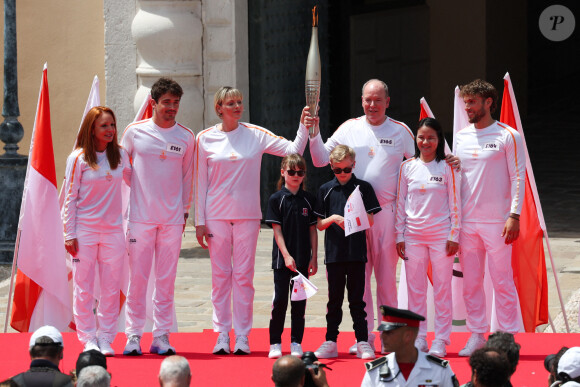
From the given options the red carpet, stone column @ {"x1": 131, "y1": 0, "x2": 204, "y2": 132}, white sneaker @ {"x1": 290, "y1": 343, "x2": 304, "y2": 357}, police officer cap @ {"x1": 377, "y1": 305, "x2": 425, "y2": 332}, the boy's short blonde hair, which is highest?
stone column @ {"x1": 131, "y1": 0, "x2": 204, "y2": 132}

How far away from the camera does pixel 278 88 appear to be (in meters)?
15.6

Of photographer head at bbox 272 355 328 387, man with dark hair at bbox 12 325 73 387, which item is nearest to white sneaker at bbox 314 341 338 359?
man with dark hair at bbox 12 325 73 387

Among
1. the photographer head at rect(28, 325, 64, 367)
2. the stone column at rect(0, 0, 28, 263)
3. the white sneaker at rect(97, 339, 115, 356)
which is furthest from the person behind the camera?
the stone column at rect(0, 0, 28, 263)

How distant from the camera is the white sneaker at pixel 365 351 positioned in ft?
27.8

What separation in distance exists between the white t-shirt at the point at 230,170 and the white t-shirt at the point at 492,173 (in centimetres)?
120

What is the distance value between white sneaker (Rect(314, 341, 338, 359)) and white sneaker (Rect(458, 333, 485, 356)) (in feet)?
2.83

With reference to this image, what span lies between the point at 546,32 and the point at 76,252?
19654mm

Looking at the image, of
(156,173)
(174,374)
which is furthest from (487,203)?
(174,374)

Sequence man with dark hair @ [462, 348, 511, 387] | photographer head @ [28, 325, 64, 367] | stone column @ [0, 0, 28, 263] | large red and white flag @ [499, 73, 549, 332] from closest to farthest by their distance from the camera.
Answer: man with dark hair @ [462, 348, 511, 387] < photographer head @ [28, 325, 64, 367] < large red and white flag @ [499, 73, 549, 332] < stone column @ [0, 0, 28, 263]

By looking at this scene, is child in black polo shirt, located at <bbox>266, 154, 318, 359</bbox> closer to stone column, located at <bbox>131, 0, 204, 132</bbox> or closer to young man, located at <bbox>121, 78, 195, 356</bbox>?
young man, located at <bbox>121, 78, 195, 356</bbox>

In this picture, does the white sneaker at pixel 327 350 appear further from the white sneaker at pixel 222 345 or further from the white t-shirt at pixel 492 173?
the white t-shirt at pixel 492 173

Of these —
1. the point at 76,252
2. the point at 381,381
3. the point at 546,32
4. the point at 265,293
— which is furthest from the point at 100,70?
the point at 546,32

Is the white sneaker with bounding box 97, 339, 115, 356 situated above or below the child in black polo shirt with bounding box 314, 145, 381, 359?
below

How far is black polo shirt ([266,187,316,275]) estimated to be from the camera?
8.60 m
